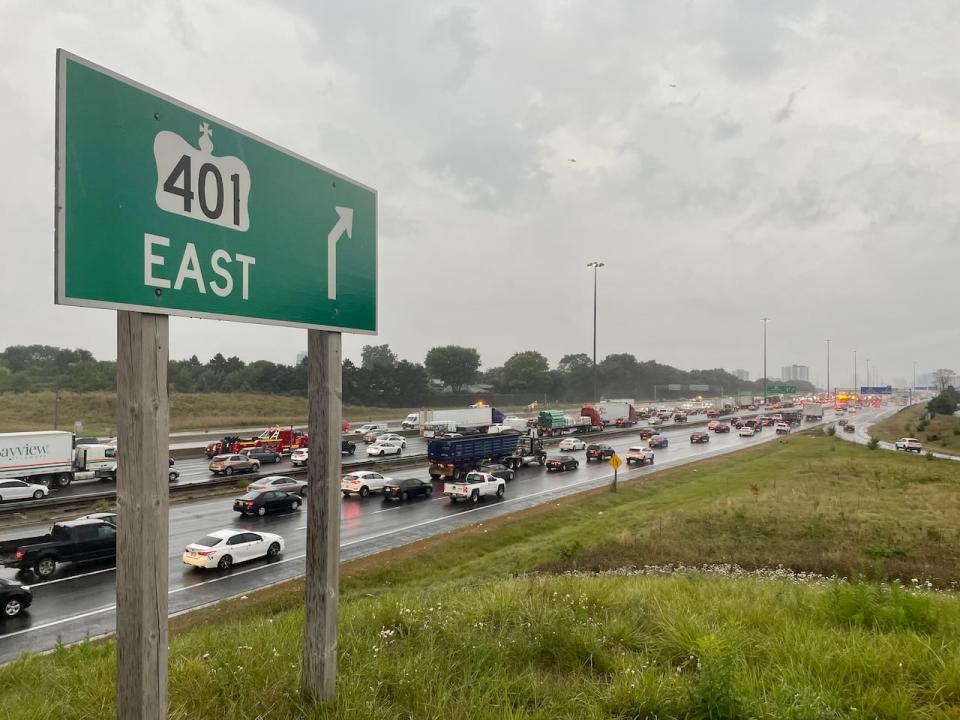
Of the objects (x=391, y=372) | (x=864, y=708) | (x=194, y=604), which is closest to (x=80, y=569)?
(x=194, y=604)

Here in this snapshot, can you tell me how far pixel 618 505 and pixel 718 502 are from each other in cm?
493

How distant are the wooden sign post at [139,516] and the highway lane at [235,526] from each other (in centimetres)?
725

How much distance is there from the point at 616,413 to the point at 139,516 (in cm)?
7699

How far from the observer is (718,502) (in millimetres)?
26203

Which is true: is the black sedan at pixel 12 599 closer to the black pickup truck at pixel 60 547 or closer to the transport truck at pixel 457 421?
the black pickup truck at pixel 60 547

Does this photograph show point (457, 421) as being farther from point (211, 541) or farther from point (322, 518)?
point (322, 518)

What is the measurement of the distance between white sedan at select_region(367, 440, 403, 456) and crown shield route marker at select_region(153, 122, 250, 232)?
41657 mm

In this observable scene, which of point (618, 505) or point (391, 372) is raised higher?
point (391, 372)

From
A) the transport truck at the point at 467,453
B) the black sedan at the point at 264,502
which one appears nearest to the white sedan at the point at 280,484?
the black sedan at the point at 264,502

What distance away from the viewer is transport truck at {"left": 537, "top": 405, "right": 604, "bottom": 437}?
64.2 metres

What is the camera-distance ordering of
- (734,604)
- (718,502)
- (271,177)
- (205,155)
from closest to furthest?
Answer: (205,155), (271,177), (734,604), (718,502)

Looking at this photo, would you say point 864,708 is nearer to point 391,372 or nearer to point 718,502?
point 718,502

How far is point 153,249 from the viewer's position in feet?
9.58

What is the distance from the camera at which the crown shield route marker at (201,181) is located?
2.99 m
